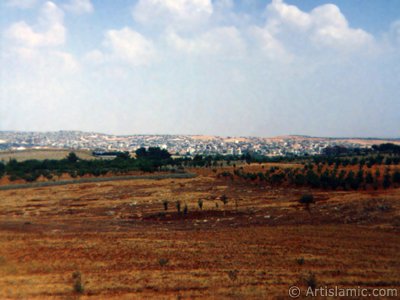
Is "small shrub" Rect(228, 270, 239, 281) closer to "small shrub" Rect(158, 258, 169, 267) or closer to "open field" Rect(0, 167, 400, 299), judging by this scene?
"open field" Rect(0, 167, 400, 299)

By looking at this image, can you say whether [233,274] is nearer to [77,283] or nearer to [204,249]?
[204,249]

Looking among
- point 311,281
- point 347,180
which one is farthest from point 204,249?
point 347,180

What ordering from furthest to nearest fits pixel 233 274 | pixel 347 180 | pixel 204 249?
pixel 347 180, pixel 204 249, pixel 233 274

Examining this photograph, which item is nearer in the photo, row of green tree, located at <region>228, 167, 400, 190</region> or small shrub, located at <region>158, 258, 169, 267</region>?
small shrub, located at <region>158, 258, 169, 267</region>

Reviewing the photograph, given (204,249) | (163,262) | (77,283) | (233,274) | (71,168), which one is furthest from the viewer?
(71,168)

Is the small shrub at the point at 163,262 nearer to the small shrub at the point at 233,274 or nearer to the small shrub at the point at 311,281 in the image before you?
the small shrub at the point at 233,274

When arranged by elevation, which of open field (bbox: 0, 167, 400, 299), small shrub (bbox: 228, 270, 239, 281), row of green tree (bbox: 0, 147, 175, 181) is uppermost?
small shrub (bbox: 228, 270, 239, 281)

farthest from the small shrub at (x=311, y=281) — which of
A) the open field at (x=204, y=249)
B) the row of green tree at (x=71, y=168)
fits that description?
the row of green tree at (x=71, y=168)

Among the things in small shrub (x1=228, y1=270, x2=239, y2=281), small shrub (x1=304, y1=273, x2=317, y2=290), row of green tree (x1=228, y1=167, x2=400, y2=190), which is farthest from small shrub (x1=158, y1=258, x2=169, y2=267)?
row of green tree (x1=228, y1=167, x2=400, y2=190)
